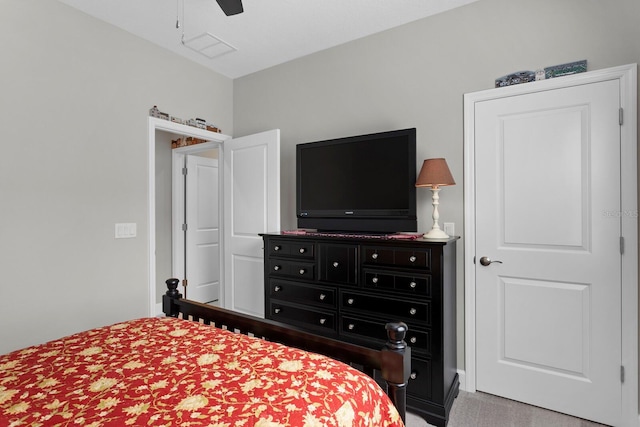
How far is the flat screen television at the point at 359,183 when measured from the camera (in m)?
2.49

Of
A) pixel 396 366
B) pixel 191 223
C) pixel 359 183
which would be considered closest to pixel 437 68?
pixel 359 183

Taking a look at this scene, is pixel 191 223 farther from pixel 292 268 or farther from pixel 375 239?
pixel 375 239

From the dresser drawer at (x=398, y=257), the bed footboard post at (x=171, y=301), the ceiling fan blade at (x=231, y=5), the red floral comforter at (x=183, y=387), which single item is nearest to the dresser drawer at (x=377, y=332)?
the dresser drawer at (x=398, y=257)

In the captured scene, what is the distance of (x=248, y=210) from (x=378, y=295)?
5.75 ft

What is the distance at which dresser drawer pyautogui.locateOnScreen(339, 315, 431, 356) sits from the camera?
213 centimetres

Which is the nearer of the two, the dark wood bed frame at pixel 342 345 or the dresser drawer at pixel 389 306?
the dark wood bed frame at pixel 342 345

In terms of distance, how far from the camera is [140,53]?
2988mm

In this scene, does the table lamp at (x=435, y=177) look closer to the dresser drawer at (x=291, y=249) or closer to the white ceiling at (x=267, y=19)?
the dresser drawer at (x=291, y=249)

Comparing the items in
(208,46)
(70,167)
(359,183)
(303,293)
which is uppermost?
(208,46)

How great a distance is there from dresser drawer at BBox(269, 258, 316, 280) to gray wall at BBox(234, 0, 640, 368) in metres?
0.73

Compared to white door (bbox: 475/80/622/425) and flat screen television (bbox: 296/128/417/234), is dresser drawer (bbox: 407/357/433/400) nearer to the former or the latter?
white door (bbox: 475/80/622/425)

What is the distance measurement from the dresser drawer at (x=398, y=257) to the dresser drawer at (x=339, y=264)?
100 millimetres

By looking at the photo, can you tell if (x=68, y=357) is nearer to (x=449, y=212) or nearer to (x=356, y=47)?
(x=449, y=212)

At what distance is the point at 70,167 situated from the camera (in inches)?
99.2
